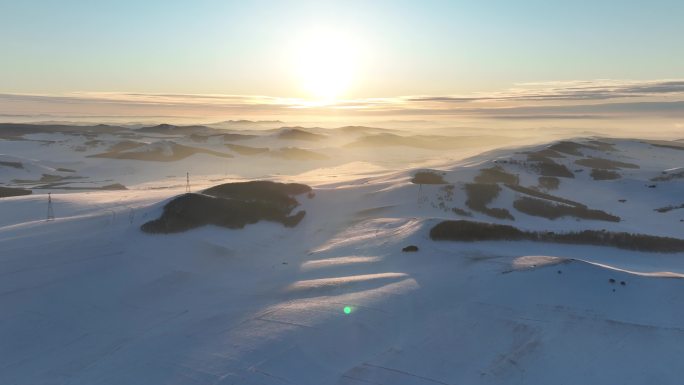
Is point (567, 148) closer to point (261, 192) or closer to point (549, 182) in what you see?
point (549, 182)

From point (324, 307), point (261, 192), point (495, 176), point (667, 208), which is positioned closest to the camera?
point (324, 307)

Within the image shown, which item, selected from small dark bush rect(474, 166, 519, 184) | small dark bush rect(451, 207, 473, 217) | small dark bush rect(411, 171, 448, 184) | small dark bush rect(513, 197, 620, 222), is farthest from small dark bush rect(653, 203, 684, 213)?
small dark bush rect(451, 207, 473, 217)

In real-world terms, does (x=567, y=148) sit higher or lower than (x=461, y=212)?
higher

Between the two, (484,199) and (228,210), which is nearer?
(228,210)

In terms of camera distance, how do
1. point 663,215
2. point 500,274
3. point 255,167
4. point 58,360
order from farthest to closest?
point 255,167
point 663,215
point 500,274
point 58,360

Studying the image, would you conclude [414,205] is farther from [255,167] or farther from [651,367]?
[255,167]

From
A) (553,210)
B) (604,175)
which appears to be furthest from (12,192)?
(604,175)

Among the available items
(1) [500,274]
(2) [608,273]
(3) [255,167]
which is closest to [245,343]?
(1) [500,274]
